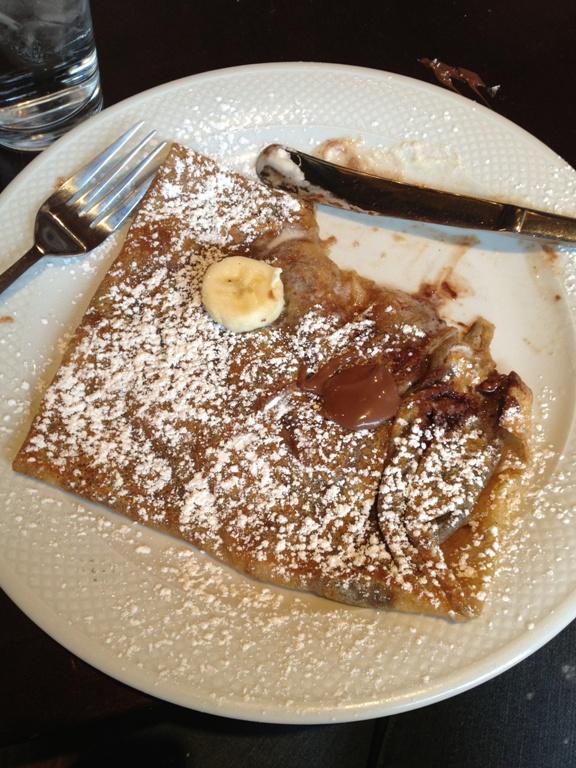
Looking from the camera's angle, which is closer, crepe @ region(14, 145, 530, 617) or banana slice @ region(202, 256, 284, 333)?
crepe @ region(14, 145, 530, 617)

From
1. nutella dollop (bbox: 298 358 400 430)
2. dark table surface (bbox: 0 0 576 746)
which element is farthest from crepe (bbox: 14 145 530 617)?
dark table surface (bbox: 0 0 576 746)

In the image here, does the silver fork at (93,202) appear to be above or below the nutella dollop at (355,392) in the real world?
above

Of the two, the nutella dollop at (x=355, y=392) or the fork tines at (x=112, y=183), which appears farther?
the fork tines at (x=112, y=183)

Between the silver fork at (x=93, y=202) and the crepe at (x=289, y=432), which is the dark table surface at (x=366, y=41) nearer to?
the silver fork at (x=93, y=202)

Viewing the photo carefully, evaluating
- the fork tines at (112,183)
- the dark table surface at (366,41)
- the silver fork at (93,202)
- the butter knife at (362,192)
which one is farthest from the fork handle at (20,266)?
the butter knife at (362,192)

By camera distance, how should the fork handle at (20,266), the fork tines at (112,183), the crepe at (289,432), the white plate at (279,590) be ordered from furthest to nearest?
1. the fork tines at (112,183)
2. the fork handle at (20,266)
3. the crepe at (289,432)
4. the white plate at (279,590)

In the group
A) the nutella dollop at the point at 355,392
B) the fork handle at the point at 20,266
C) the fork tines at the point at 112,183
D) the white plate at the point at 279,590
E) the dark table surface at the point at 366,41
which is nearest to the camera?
the white plate at the point at 279,590

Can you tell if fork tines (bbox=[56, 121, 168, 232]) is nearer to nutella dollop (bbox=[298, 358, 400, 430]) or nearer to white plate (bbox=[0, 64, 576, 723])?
white plate (bbox=[0, 64, 576, 723])
